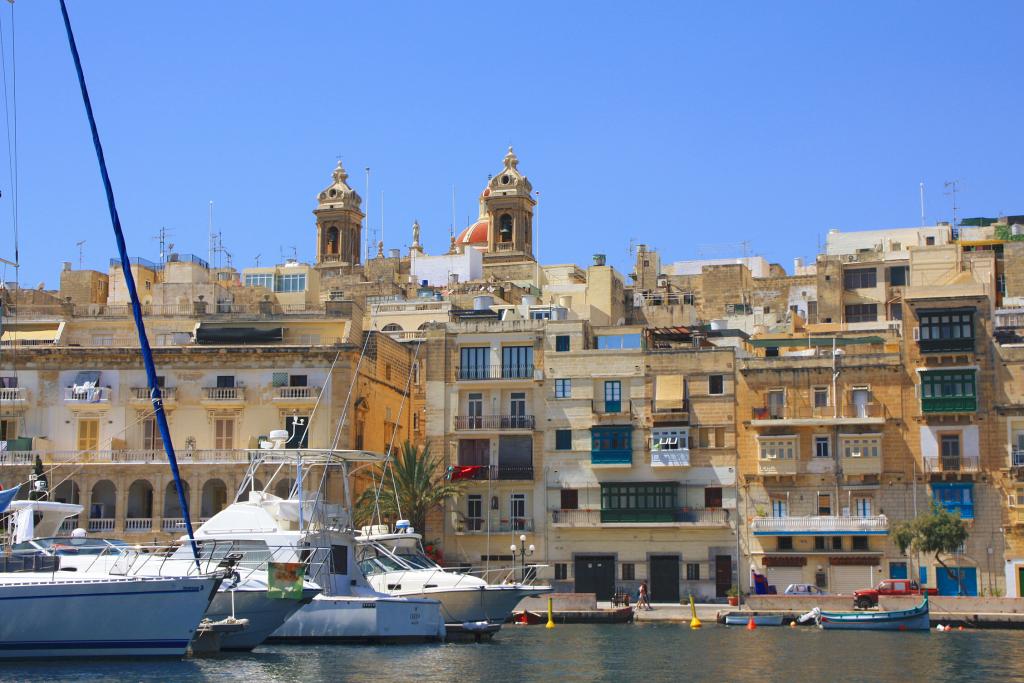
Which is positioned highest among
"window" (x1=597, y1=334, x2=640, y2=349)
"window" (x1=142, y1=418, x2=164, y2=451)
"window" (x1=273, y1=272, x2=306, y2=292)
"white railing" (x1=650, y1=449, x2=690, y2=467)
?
"window" (x1=273, y1=272, x2=306, y2=292)

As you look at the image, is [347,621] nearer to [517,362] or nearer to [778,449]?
[778,449]

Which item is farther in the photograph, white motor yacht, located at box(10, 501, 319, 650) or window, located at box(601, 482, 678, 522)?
window, located at box(601, 482, 678, 522)

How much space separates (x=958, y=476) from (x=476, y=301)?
26304mm

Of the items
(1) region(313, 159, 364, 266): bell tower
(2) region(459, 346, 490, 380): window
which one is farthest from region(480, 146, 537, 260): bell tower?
(2) region(459, 346, 490, 380): window

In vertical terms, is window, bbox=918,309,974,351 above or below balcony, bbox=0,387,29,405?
above

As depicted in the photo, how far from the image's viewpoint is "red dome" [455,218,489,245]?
395ft

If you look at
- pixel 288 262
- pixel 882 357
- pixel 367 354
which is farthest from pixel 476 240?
pixel 882 357

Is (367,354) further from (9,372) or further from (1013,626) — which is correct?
(1013,626)

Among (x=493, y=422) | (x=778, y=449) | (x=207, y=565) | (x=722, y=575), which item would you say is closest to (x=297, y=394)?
(x=493, y=422)

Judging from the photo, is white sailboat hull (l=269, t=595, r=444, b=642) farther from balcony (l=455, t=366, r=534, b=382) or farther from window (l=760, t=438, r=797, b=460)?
balcony (l=455, t=366, r=534, b=382)

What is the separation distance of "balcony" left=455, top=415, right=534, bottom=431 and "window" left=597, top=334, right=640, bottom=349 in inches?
172

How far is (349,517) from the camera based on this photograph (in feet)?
147

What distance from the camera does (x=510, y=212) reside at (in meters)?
109

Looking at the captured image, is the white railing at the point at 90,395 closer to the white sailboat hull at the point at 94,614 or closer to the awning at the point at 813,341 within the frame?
the awning at the point at 813,341
